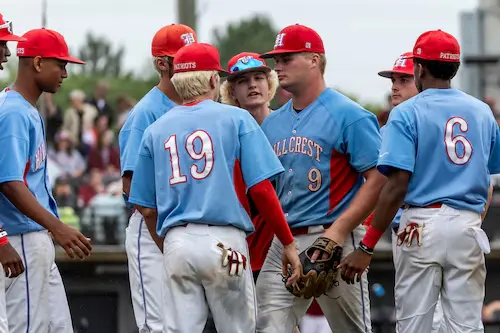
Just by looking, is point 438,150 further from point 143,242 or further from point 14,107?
point 14,107

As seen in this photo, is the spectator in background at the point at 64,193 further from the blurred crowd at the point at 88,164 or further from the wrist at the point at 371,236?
the wrist at the point at 371,236

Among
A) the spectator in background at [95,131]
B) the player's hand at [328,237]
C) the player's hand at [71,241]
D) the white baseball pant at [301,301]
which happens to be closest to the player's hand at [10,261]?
the player's hand at [71,241]

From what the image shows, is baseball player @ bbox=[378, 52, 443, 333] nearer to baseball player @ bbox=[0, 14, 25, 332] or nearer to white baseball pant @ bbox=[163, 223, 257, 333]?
white baseball pant @ bbox=[163, 223, 257, 333]

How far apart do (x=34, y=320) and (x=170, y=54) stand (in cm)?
215

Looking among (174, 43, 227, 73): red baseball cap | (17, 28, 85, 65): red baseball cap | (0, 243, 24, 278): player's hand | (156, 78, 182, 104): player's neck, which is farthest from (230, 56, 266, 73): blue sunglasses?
(0, 243, 24, 278): player's hand

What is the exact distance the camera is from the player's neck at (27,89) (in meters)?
7.84

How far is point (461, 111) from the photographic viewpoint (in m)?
7.37

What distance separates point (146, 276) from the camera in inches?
320

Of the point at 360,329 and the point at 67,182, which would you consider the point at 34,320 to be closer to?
the point at 360,329

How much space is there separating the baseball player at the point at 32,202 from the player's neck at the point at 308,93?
1593mm

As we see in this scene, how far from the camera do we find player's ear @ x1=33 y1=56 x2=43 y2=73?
7883 mm

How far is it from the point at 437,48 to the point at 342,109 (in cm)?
73

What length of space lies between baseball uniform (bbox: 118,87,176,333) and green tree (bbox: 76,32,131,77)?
70.3m

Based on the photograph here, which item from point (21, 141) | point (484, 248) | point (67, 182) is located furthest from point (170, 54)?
point (67, 182)
